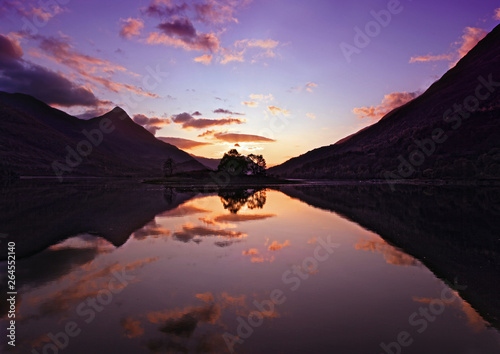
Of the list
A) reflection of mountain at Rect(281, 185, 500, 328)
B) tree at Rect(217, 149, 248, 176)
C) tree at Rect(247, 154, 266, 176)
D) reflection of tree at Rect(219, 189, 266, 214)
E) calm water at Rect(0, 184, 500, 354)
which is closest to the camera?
calm water at Rect(0, 184, 500, 354)

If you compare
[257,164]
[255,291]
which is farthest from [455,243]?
[257,164]

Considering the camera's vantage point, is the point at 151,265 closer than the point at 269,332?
No

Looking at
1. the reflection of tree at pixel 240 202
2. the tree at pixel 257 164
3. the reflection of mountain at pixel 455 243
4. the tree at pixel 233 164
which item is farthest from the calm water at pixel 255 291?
the tree at pixel 257 164

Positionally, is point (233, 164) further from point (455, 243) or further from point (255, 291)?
point (255, 291)

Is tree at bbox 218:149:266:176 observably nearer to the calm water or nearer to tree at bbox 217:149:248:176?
tree at bbox 217:149:248:176

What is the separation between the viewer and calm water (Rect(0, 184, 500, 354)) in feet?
33.0

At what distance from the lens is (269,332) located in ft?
34.3

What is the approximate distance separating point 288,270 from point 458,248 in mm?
14623

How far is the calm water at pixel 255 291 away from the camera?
10047 millimetres

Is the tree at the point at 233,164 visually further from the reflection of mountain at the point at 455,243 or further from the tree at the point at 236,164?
the reflection of mountain at the point at 455,243

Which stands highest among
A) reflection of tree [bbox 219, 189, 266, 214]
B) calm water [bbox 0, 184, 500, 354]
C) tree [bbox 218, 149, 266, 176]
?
tree [bbox 218, 149, 266, 176]

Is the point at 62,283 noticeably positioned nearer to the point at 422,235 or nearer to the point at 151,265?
the point at 151,265

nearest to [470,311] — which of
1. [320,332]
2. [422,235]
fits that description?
[320,332]

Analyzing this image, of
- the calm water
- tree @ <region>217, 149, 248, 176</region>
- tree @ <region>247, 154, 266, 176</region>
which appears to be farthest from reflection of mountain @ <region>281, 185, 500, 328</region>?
tree @ <region>247, 154, 266, 176</region>
